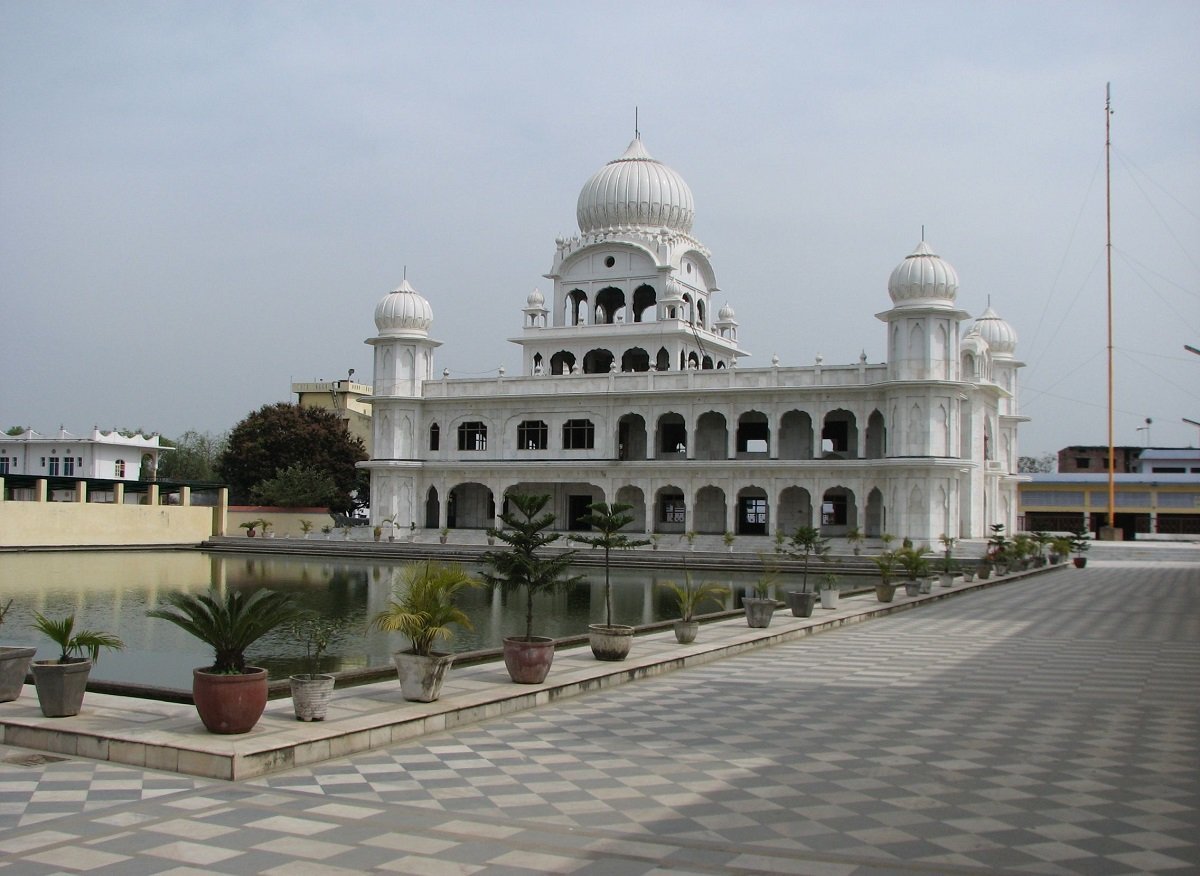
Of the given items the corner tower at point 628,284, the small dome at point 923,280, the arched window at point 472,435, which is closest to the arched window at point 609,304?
the corner tower at point 628,284

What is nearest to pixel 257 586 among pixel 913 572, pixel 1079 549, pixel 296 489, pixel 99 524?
pixel 913 572

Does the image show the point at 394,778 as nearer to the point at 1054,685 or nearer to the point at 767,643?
the point at 1054,685

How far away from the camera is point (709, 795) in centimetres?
721

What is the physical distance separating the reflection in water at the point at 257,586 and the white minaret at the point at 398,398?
7970 mm

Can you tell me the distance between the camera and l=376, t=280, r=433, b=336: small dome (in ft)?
160

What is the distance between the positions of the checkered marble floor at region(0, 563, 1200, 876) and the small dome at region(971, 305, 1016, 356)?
43.5 metres

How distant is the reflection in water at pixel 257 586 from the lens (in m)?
15.4

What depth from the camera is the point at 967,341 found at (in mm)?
43719

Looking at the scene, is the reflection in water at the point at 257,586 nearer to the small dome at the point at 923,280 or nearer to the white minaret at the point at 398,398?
the white minaret at the point at 398,398

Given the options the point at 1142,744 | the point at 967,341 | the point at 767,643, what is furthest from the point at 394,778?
the point at 967,341

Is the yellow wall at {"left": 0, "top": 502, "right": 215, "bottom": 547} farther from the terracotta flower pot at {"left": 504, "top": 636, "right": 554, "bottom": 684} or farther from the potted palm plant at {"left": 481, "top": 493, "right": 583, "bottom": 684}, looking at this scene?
the terracotta flower pot at {"left": 504, "top": 636, "right": 554, "bottom": 684}

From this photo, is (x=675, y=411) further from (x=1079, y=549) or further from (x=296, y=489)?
(x=296, y=489)

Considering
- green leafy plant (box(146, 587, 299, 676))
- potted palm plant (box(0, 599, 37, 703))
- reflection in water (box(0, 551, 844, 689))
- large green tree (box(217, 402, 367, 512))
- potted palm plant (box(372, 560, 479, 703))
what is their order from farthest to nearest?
large green tree (box(217, 402, 367, 512)) → reflection in water (box(0, 551, 844, 689)) → potted palm plant (box(372, 560, 479, 703)) → potted palm plant (box(0, 599, 37, 703)) → green leafy plant (box(146, 587, 299, 676))

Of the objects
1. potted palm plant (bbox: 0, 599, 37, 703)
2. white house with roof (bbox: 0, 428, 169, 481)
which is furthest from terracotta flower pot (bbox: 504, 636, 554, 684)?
white house with roof (bbox: 0, 428, 169, 481)
